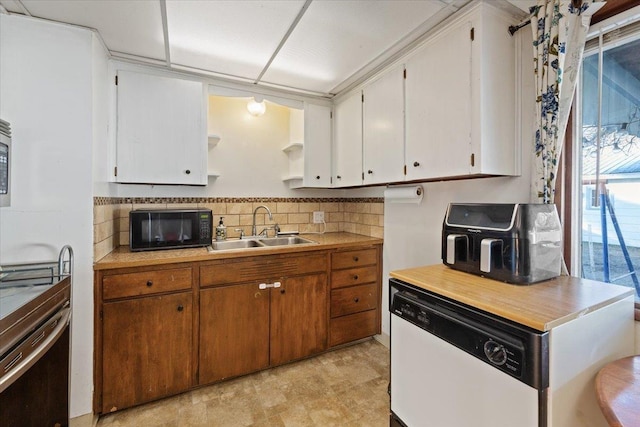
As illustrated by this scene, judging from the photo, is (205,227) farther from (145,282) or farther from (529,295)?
(529,295)

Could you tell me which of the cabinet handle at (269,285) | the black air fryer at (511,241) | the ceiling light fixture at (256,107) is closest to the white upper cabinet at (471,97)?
the black air fryer at (511,241)

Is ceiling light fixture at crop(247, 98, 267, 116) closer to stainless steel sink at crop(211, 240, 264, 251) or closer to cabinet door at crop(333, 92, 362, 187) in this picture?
cabinet door at crop(333, 92, 362, 187)

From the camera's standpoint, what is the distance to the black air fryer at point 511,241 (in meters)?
1.24

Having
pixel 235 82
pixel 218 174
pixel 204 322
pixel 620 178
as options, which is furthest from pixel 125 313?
pixel 620 178

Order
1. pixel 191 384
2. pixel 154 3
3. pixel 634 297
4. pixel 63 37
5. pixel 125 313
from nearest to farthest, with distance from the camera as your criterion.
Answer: pixel 634 297 → pixel 154 3 → pixel 63 37 → pixel 125 313 → pixel 191 384

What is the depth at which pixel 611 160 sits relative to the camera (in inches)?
53.8

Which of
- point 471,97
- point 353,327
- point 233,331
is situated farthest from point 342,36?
point 353,327

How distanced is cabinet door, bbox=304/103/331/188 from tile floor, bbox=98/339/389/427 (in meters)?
1.60

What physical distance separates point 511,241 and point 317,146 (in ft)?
6.27

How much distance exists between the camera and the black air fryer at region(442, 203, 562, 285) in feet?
4.08

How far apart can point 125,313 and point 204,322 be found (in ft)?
1.52

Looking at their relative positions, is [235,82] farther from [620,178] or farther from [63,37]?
[620,178]

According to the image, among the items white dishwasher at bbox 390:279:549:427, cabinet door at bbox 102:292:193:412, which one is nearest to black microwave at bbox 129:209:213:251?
cabinet door at bbox 102:292:193:412

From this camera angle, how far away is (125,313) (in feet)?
5.72
